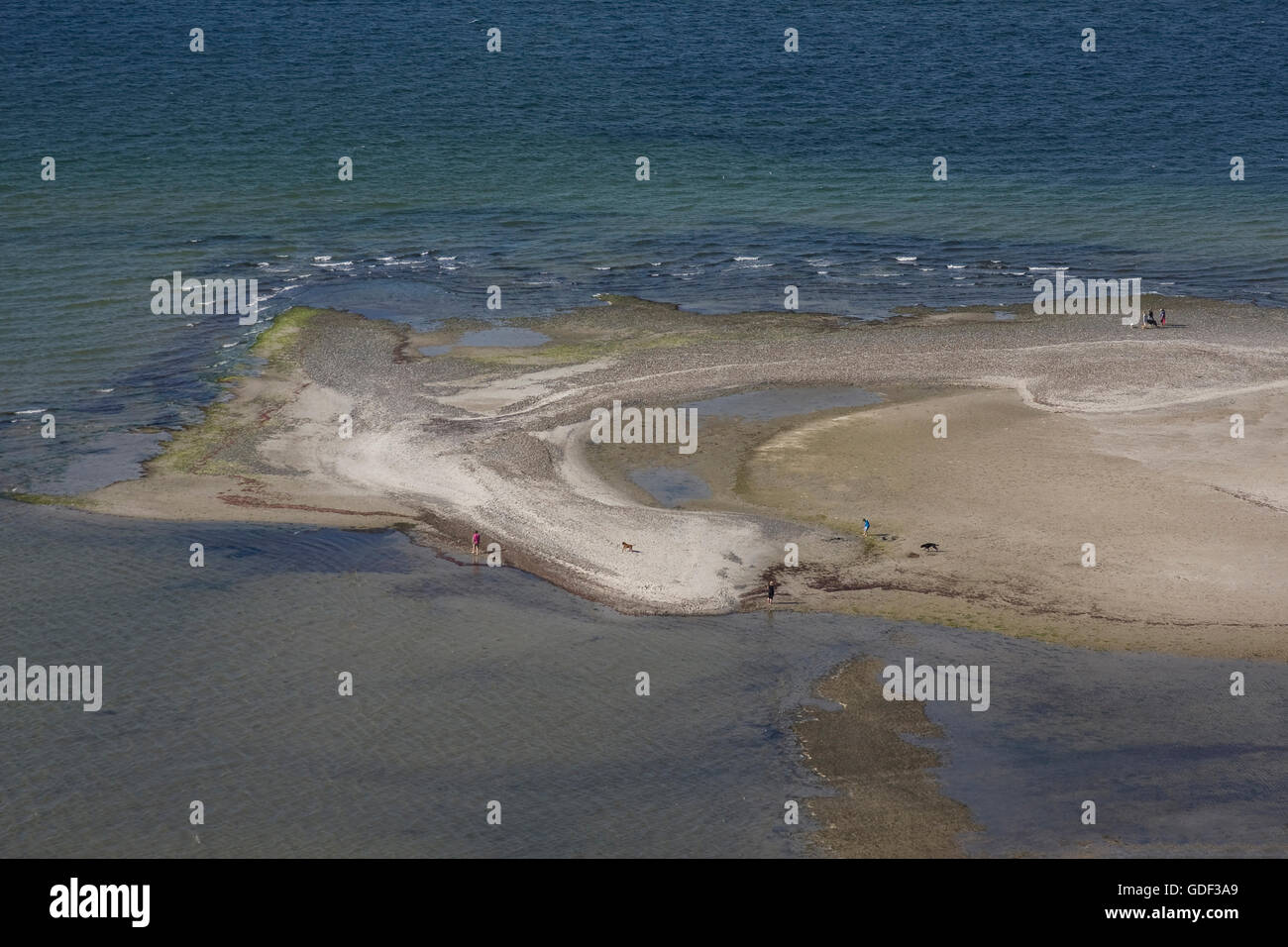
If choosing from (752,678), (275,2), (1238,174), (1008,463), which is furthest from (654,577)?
(275,2)

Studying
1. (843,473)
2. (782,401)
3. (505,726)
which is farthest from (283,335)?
(505,726)

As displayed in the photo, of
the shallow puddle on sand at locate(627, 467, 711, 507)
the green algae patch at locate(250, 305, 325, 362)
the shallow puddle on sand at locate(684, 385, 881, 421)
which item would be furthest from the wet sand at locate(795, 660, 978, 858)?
the green algae patch at locate(250, 305, 325, 362)

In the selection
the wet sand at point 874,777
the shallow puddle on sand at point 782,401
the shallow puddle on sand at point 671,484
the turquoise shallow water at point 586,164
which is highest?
the turquoise shallow water at point 586,164

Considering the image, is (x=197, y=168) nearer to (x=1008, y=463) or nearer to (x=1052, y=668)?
(x=1008, y=463)

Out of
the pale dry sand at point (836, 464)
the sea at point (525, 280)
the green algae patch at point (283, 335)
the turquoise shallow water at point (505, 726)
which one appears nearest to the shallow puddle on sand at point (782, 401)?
the pale dry sand at point (836, 464)

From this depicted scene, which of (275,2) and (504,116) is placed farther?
(275,2)

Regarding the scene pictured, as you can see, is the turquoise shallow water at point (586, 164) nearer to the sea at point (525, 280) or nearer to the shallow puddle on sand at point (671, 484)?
the sea at point (525, 280)

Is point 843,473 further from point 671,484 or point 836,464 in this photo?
point 671,484
